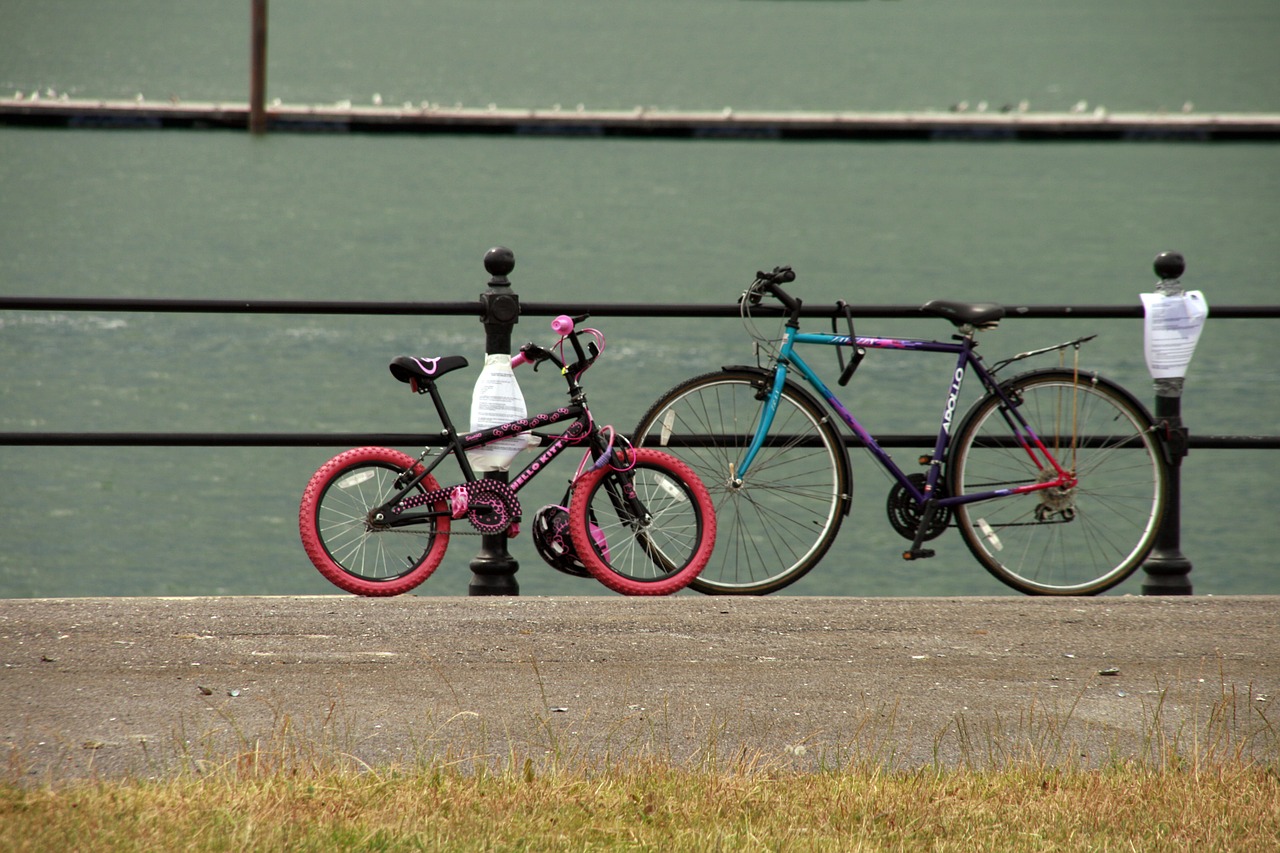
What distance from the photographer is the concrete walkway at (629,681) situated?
11.8 feet

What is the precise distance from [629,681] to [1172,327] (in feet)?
9.29

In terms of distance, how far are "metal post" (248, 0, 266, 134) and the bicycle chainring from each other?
4561 centimetres

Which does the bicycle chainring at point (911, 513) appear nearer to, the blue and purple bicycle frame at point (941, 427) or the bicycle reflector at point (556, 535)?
the blue and purple bicycle frame at point (941, 427)

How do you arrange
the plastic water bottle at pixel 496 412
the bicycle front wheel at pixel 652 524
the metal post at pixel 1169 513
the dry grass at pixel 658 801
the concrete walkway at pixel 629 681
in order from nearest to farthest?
the dry grass at pixel 658 801, the concrete walkway at pixel 629 681, the bicycle front wheel at pixel 652 524, the plastic water bottle at pixel 496 412, the metal post at pixel 1169 513

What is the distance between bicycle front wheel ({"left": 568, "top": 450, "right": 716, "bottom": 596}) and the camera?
16.8ft

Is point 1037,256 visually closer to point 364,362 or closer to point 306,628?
point 364,362

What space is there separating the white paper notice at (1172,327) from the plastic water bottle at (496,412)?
2.40 meters

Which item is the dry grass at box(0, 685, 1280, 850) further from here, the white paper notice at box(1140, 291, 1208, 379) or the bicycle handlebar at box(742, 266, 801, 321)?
the white paper notice at box(1140, 291, 1208, 379)

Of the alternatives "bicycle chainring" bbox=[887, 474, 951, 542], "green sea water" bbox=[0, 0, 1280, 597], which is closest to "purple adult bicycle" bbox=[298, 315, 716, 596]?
"bicycle chainring" bbox=[887, 474, 951, 542]

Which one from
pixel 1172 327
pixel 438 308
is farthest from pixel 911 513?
pixel 438 308

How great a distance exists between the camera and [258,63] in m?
49.5

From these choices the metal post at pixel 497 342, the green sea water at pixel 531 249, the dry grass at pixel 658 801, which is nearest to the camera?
the dry grass at pixel 658 801

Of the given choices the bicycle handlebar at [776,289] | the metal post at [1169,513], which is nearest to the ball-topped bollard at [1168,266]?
the metal post at [1169,513]

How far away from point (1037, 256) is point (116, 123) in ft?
125
